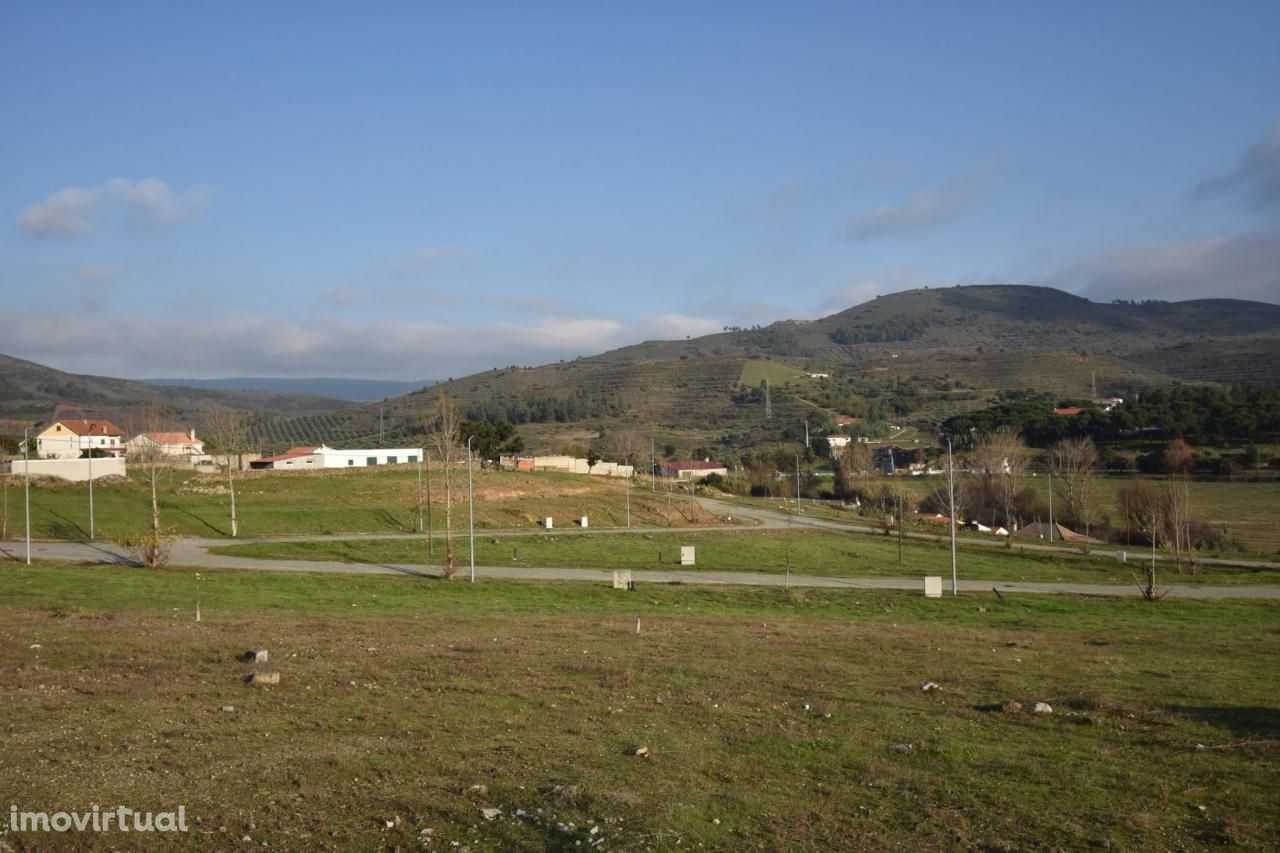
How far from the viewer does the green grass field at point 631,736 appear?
8.76 metres

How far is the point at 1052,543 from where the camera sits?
6431 cm

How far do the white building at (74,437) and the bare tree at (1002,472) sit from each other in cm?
7860

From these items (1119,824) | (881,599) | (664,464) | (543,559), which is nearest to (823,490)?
(664,464)

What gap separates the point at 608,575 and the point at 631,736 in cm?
2799

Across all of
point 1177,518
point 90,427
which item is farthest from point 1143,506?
point 90,427

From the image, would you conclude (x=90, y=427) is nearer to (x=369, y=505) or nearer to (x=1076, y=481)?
(x=369, y=505)

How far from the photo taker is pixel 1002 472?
78.7 m

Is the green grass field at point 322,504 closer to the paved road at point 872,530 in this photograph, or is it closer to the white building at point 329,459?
the paved road at point 872,530

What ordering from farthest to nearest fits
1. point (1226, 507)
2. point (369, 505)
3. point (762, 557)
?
1. point (1226, 507)
2. point (369, 505)
3. point (762, 557)

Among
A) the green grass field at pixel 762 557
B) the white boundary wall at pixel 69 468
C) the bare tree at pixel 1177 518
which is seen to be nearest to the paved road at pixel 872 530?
the bare tree at pixel 1177 518

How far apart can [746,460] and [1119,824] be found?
11494cm

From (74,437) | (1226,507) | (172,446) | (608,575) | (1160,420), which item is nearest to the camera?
(608,575)

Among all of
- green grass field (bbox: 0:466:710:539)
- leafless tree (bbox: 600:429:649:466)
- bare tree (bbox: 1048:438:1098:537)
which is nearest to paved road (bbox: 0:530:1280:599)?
green grass field (bbox: 0:466:710:539)

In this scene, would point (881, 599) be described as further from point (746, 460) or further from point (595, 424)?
point (595, 424)
